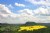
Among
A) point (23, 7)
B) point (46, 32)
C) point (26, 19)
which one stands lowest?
point (46, 32)

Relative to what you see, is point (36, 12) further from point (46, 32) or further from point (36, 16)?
point (46, 32)

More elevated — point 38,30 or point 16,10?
point 16,10

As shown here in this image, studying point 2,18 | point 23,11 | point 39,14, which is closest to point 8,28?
point 2,18

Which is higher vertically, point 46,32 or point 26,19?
point 26,19

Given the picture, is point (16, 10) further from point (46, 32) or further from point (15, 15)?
point (46, 32)

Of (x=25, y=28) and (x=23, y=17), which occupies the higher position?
(x=23, y=17)

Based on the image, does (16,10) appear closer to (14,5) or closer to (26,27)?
(14,5)

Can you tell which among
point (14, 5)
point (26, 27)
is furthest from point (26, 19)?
point (14, 5)

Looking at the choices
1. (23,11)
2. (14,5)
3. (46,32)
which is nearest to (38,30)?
(46,32)
